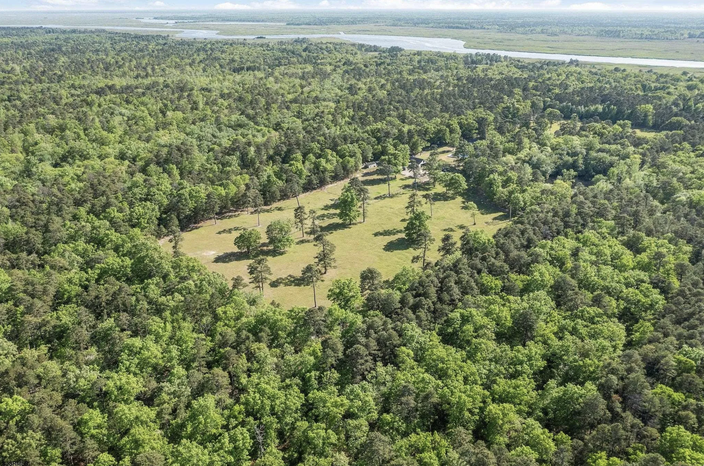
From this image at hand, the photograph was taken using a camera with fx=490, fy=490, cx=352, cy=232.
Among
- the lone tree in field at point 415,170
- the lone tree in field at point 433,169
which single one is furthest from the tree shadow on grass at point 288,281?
the lone tree in field at point 433,169

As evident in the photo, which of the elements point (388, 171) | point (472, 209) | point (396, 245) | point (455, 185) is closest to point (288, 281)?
point (396, 245)

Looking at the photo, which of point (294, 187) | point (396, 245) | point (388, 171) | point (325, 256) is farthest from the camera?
point (388, 171)

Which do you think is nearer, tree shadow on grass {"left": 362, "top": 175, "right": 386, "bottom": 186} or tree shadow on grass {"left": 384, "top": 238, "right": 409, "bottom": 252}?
tree shadow on grass {"left": 384, "top": 238, "right": 409, "bottom": 252}

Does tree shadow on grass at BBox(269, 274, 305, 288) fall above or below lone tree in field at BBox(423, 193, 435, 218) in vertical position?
below

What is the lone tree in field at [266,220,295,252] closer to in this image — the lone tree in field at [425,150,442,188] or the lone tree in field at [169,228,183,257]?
the lone tree in field at [169,228,183,257]

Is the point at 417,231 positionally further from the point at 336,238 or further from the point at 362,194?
the point at 362,194

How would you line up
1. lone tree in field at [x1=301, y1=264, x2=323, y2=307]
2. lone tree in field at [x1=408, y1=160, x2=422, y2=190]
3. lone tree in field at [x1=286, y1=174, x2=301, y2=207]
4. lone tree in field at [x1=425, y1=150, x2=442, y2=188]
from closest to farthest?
1. lone tree in field at [x1=301, y1=264, x2=323, y2=307]
2. lone tree in field at [x1=286, y1=174, x2=301, y2=207]
3. lone tree in field at [x1=425, y1=150, x2=442, y2=188]
4. lone tree in field at [x1=408, y1=160, x2=422, y2=190]

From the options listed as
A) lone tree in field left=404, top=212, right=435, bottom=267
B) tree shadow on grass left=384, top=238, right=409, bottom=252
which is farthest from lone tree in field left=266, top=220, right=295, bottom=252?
lone tree in field left=404, top=212, right=435, bottom=267

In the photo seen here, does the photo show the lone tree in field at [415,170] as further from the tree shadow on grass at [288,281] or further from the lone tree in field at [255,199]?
the tree shadow on grass at [288,281]
